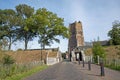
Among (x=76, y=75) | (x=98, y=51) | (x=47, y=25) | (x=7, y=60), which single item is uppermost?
(x=47, y=25)

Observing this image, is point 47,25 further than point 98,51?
Yes

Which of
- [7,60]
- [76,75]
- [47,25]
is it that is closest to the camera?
[76,75]

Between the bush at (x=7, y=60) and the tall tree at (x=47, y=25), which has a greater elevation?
the tall tree at (x=47, y=25)

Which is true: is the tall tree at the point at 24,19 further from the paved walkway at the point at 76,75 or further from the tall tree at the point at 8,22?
the paved walkway at the point at 76,75

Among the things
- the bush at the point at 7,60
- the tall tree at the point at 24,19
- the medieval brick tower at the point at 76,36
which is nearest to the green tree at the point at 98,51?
the bush at the point at 7,60

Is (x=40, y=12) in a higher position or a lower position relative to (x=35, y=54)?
higher

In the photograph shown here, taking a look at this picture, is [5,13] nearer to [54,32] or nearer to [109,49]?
[54,32]

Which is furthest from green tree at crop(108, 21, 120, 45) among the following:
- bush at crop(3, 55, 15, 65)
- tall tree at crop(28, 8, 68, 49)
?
bush at crop(3, 55, 15, 65)

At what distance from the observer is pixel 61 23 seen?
81188mm

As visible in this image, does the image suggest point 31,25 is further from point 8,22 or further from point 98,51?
point 98,51

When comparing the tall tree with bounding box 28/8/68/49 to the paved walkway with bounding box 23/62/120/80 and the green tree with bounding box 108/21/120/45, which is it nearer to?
the green tree with bounding box 108/21/120/45

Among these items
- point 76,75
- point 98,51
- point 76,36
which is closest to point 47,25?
point 98,51

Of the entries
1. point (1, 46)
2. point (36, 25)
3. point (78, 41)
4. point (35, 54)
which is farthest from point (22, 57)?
point (78, 41)

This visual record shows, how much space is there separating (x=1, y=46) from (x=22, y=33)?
57825mm
